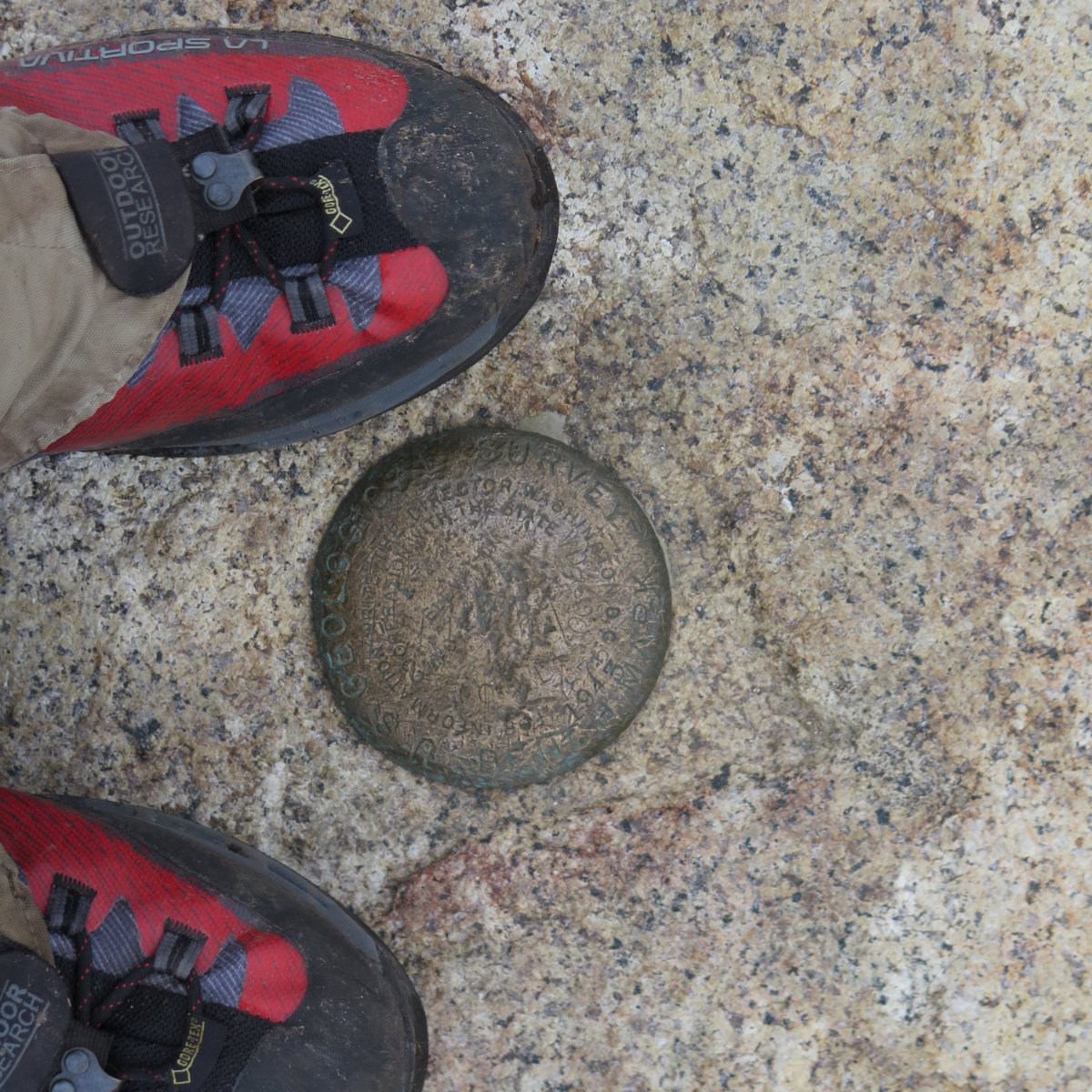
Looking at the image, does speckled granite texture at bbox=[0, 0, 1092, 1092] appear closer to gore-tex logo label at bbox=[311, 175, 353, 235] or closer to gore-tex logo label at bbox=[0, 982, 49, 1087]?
gore-tex logo label at bbox=[311, 175, 353, 235]

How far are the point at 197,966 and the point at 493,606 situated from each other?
0.70m

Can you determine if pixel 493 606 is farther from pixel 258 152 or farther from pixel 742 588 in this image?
pixel 258 152

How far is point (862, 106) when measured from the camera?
60.1 inches

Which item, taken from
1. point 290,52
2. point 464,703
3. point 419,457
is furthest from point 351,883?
point 290,52

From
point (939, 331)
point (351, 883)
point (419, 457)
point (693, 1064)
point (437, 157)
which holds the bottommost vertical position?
point (693, 1064)

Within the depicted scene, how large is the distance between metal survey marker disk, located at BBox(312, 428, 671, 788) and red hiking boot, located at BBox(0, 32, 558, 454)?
0.62ft

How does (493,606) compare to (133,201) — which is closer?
(133,201)

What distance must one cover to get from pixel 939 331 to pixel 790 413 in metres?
0.27

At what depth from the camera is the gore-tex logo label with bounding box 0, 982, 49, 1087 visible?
1.15 m

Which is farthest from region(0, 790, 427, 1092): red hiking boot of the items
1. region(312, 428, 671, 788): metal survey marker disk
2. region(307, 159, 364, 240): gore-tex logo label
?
region(307, 159, 364, 240): gore-tex logo label

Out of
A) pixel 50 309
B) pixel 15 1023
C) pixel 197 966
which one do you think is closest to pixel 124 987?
pixel 197 966

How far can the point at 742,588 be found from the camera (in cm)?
160

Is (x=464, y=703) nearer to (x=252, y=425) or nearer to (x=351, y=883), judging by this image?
(x=351, y=883)

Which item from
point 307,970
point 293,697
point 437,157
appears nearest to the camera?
point 437,157
